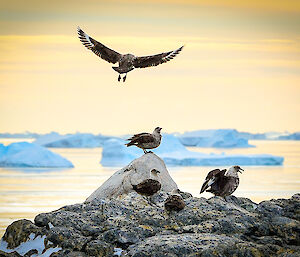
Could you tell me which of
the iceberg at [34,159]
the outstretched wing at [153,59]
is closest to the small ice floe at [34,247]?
A: the outstretched wing at [153,59]

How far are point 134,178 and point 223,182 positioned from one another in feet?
5.80

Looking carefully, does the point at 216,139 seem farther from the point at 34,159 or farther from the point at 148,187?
the point at 148,187

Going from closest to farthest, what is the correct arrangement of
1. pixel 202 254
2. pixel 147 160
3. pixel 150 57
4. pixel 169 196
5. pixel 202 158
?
1. pixel 202 254
2. pixel 169 196
3. pixel 147 160
4. pixel 150 57
5. pixel 202 158

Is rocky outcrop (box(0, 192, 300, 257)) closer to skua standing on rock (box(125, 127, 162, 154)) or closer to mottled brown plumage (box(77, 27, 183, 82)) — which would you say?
skua standing on rock (box(125, 127, 162, 154))

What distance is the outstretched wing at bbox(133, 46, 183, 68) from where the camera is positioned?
12945 millimetres

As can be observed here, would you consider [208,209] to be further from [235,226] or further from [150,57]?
[150,57]

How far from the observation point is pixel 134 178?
11688 millimetres

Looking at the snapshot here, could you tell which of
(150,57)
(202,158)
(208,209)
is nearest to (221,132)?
(202,158)

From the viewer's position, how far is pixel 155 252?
880 centimetres

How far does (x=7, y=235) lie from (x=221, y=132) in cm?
2686

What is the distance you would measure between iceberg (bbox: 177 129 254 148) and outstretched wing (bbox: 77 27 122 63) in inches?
875

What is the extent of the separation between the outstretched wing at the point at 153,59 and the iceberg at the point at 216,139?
866 inches

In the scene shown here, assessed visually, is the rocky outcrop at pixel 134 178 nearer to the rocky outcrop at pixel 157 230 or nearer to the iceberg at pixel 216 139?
the rocky outcrop at pixel 157 230

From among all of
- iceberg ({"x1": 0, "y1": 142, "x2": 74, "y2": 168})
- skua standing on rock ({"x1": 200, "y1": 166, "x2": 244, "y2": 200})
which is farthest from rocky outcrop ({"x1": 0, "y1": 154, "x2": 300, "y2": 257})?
iceberg ({"x1": 0, "y1": 142, "x2": 74, "y2": 168})
